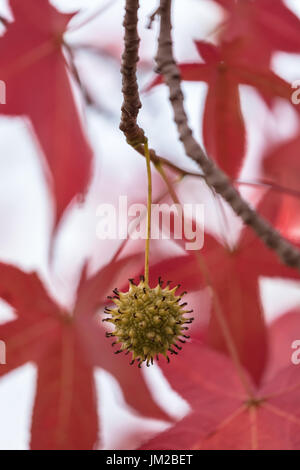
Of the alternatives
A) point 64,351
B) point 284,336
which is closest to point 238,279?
point 284,336

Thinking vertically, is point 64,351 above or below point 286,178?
below

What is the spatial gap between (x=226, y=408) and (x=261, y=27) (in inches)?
17.6

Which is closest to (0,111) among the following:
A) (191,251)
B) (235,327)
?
Result: (191,251)

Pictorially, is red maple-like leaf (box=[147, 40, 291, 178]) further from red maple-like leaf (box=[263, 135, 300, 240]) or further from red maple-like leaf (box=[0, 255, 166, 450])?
red maple-like leaf (box=[0, 255, 166, 450])

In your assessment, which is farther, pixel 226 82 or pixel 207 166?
pixel 226 82

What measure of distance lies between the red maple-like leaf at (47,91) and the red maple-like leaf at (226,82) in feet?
0.48

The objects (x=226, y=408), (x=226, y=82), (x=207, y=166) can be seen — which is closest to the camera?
(x=207, y=166)

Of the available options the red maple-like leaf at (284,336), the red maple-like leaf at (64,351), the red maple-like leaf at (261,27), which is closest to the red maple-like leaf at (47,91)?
the red maple-like leaf at (64,351)

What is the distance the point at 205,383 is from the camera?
0.61 meters

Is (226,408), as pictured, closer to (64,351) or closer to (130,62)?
(64,351)

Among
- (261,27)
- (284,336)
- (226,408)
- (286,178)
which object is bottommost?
(226,408)

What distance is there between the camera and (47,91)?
68 cm

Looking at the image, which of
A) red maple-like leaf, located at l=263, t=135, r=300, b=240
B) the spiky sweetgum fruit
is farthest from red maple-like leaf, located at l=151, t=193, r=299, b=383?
the spiky sweetgum fruit
